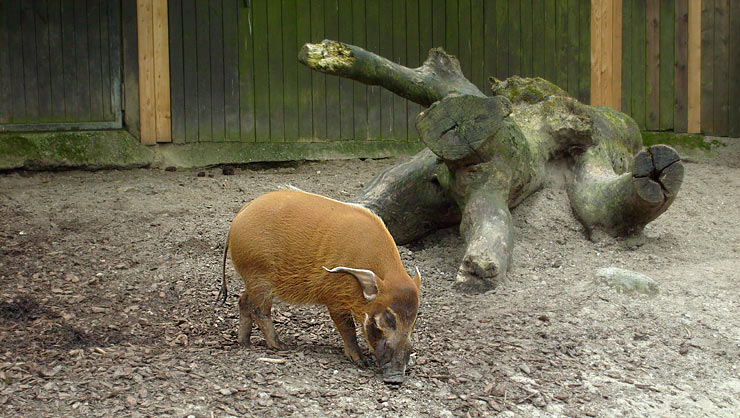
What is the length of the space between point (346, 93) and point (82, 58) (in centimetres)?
268

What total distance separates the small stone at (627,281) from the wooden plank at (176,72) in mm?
4778

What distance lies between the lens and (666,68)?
31.0 ft

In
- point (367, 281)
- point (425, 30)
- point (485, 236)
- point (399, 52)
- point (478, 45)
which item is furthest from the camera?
point (478, 45)

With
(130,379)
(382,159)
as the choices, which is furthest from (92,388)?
(382,159)

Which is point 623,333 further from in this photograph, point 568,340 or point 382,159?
point 382,159

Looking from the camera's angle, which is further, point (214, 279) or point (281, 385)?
point (214, 279)

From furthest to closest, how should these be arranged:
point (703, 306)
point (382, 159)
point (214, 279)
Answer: point (382, 159) → point (214, 279) → point (703, 306)

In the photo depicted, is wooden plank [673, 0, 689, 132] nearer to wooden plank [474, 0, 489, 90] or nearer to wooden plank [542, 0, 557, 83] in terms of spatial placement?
wooden plank [542, 0, 557, 83]

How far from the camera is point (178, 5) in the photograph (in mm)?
7719

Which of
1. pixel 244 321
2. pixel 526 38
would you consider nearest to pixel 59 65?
pixel 244 321

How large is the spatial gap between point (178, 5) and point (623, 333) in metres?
5.63

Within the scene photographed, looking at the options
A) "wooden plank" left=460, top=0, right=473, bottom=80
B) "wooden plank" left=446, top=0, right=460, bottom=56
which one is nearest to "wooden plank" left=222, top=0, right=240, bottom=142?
"wooden plank" left=446, top=0, right=460, bottom=56

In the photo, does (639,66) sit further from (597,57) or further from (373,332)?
(373,332)

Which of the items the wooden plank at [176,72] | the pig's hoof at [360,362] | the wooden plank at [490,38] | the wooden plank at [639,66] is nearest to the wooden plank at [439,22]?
the wooden plank at [490,38]
